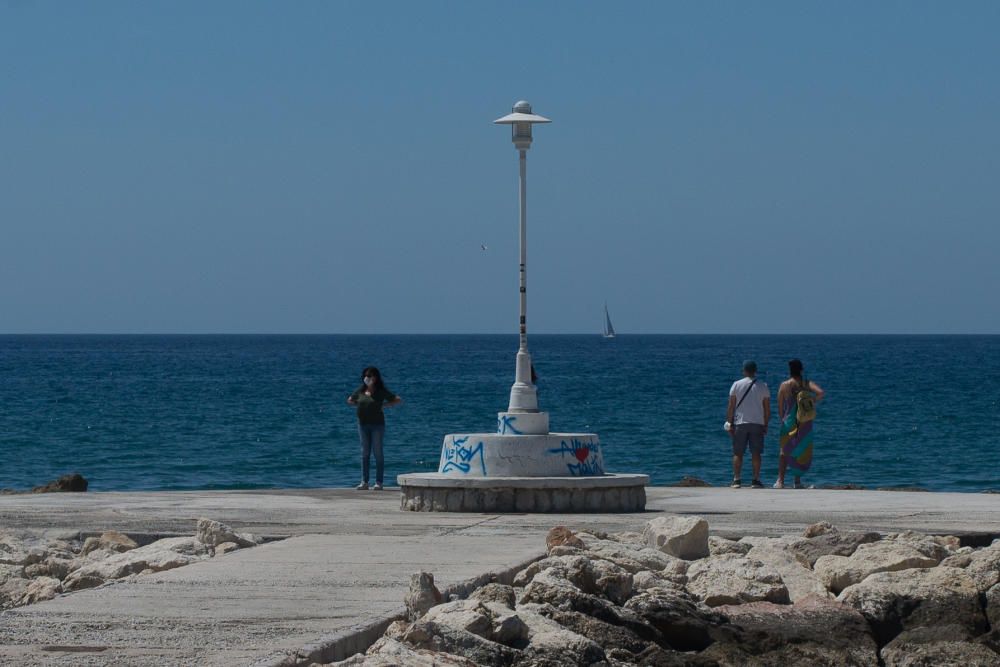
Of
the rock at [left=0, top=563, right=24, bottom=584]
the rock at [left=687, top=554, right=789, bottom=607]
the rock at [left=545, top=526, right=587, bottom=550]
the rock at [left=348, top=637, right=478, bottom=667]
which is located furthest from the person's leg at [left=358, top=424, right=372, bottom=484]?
the rock at [left=348, top=637, right=478, bottom=667]

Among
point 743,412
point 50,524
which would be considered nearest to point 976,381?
point 743,412

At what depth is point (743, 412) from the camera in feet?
57.3

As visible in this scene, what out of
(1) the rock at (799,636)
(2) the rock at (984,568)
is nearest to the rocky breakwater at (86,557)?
(1) the rock at (799,636)

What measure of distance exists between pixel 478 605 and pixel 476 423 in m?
45.2

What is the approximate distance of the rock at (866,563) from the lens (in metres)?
10.5

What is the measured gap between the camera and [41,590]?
1049 cm

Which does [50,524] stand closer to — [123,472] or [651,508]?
[651,508]

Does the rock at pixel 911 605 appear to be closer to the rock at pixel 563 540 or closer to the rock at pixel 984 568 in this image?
the rock at pixel 984 568

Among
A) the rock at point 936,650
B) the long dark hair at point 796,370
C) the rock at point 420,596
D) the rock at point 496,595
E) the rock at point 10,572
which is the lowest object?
the rock at point 936,650

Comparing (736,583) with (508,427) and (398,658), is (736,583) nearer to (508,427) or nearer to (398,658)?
(398,658)

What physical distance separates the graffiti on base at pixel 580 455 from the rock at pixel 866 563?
3.67 meters

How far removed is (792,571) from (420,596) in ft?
10.4

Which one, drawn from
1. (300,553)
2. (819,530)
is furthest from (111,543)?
(819,530)

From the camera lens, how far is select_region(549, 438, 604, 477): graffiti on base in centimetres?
1445
